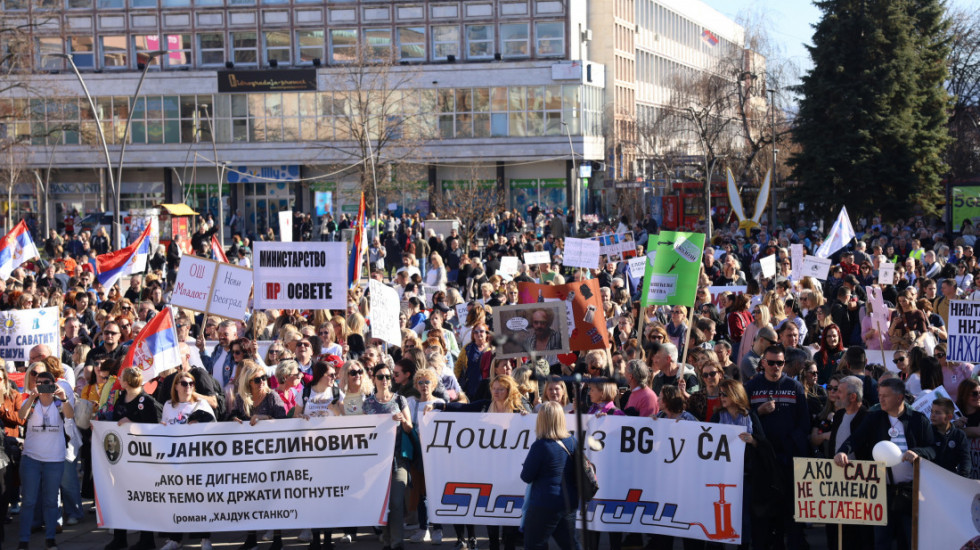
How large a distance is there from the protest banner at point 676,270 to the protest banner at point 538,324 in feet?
5.86

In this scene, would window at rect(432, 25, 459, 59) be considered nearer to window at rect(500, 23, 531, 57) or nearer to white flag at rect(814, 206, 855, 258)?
window at rect(500, 23, 531, 57)

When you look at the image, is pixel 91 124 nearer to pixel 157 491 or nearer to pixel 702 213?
pixel 702 213

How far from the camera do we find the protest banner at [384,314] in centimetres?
1245

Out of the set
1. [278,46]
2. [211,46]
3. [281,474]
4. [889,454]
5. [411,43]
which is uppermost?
[211,46]

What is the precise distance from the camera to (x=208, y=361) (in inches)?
533

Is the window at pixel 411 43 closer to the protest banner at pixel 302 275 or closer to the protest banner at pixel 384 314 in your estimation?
the protest banner at pixel 302 275

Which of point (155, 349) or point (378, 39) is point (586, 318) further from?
point (378, 39)

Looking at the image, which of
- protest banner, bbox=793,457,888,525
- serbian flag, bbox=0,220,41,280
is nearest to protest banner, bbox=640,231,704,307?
protest banner, bbox=793,457,888,525

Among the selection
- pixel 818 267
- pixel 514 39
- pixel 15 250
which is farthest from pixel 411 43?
pixel 818 267

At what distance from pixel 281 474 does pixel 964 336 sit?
243 inches

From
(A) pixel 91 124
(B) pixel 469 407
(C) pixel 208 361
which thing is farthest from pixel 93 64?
(B) pixel 469 407

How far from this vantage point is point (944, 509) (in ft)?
27.1

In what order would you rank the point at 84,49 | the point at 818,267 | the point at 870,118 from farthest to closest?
the point at 84,49
the point at 870,118
the point at 818,267

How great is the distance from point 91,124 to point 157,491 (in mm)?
60108
